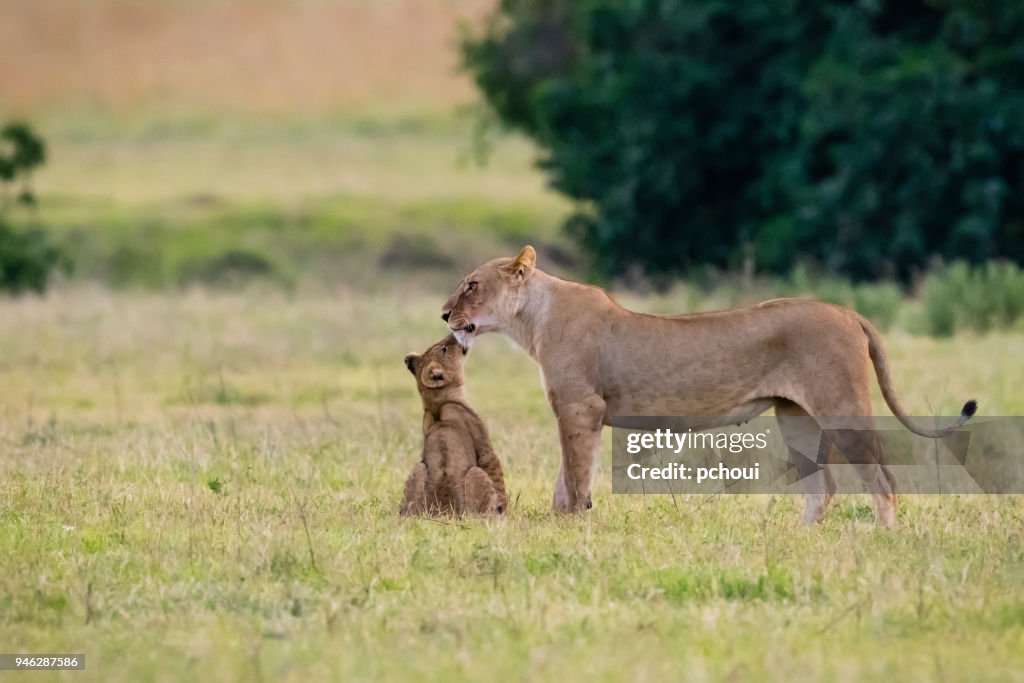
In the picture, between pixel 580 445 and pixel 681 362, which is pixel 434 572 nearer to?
pixel 580 445

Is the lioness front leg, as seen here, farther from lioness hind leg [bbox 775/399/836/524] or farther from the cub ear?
lioness hind leg [bbox 775/399/836/524]

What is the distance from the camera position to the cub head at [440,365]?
335 inches

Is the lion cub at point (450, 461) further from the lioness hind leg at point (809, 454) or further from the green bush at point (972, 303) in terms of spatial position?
the green bush at point (972, 303)

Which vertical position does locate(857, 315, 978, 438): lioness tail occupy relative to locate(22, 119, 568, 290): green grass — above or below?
below

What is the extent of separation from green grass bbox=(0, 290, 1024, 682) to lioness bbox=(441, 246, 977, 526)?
399 millimetres

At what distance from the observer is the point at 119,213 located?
4344cm

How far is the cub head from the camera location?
8500 mm

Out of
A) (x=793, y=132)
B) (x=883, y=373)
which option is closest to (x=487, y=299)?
(x=883, y=373)

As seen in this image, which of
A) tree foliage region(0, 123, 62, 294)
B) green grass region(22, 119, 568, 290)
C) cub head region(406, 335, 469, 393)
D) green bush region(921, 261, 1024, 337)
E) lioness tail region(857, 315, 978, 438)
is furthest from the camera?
green grass region(22, 119, 568, 290)

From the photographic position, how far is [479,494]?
324 inches

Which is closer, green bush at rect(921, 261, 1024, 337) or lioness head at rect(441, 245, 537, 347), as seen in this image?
lioness head at rect(441, 245, 537, 347)

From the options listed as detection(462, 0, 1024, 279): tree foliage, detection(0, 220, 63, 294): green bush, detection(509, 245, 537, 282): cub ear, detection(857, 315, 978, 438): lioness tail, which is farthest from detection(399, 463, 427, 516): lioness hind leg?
detection(0, 220, 63, 294): green bush

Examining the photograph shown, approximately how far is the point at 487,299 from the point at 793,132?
70.1 feet

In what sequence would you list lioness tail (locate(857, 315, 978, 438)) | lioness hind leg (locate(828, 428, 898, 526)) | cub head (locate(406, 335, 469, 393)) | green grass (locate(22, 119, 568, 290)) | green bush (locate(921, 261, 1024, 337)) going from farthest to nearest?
green grass (locate(22, 119, 568, 290))
green bush (locate(921, 261, 1024, 337))
lioness tail (locate(857, 315, 978, 438))
cub head (locate(406, 335, 469, 393))
lioness hind leg (locate(828, 428, 898, 526))
